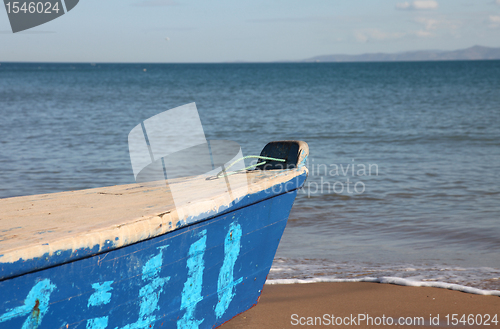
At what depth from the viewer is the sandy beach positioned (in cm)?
301

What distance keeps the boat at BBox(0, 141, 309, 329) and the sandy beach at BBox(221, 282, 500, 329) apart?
0.22m

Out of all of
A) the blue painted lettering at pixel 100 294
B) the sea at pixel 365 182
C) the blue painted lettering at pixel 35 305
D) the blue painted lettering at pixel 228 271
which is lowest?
the sea at pixel 365 182

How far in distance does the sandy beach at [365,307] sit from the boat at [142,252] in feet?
0.73

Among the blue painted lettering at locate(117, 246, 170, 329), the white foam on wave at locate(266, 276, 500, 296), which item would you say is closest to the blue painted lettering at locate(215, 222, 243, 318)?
the blue painted lettering at locate(117, 246, 170, 329)

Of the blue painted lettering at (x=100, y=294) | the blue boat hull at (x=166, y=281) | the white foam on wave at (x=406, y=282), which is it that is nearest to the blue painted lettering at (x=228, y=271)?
the blue boat hull at (x=166, y=281)

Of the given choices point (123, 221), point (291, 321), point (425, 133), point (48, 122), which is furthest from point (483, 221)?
point (48, 122)

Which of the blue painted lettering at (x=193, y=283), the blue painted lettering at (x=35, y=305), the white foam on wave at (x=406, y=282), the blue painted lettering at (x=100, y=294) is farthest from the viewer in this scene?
the white foam on wave at (x=406, y=282)

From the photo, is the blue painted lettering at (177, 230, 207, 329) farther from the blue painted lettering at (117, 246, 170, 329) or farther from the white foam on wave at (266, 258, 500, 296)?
the white foam on wave at (266, 258, 500, 296)

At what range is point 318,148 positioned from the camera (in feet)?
34.9

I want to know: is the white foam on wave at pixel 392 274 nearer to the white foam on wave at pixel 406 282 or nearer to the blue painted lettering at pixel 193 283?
the white foam on wave at pixel 406 282

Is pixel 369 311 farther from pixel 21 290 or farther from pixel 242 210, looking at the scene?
pixel 21 290

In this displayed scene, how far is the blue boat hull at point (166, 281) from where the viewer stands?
1.71m

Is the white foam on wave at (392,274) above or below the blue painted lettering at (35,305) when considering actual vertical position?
below

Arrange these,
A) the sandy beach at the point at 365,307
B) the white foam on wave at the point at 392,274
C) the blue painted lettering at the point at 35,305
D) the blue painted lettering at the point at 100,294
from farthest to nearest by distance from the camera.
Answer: the white foam on wave at the point at 392,274 → the sandy beach at the point at 365,307 → the blue painted lettering at the point at 100,294 → the blue painted lettering at the point at 35,305
